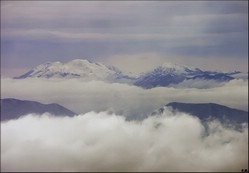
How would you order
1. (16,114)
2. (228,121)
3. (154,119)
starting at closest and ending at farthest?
1. (16,114)
2. (154,119)
3. (228,121)

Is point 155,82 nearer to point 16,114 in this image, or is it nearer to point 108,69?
point 108,69

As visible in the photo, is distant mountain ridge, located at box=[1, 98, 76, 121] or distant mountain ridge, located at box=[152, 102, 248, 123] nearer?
distant mountain ridge, located at box=[1, 98, 76, 121]

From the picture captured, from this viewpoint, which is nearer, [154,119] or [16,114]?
[16,114]

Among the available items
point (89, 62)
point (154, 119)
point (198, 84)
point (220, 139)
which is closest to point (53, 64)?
point (89, 62)

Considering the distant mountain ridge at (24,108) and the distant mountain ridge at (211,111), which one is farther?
the distant mountain ridge at (211,111)

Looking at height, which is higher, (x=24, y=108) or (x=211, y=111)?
(x=211, y=111)
